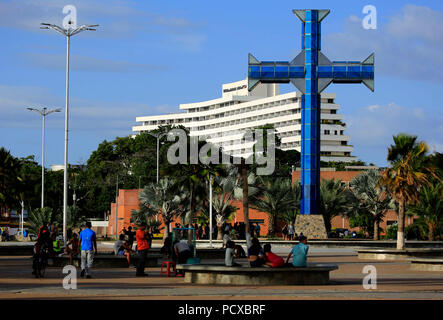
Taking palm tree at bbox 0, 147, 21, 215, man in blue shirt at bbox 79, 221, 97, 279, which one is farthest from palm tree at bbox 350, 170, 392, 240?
man in blue shirt at bbox 79, 221, 97, 279

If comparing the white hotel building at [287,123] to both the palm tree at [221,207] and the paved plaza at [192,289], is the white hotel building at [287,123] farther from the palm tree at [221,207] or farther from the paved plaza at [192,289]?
the paved plaza at [192,289]

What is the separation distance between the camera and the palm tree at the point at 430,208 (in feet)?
177

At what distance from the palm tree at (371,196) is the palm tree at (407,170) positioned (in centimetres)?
2762

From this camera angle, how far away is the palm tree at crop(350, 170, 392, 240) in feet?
217

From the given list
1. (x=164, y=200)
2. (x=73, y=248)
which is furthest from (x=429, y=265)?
(x=164, y=200)

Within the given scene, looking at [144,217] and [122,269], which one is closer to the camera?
[122,269]

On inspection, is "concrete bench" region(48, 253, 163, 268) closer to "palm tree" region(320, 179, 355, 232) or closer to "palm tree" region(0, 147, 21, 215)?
"palm tree" region(0, 147, 21, 215)

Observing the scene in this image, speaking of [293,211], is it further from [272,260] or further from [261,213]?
[272,260]

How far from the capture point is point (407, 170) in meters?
37.8

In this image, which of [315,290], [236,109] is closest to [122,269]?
[315,290]

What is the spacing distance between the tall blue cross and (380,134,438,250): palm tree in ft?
43.7

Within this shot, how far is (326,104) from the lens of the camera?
6570 inches
